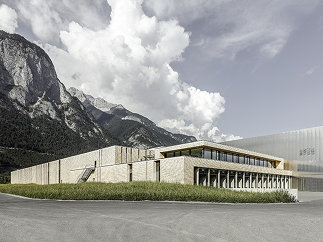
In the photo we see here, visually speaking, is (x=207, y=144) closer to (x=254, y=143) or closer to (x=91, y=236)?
(x=254, y=143)

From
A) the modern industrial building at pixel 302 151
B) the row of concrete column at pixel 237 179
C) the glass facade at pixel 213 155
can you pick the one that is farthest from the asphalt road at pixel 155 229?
the modern industrial building at pixel 302 151

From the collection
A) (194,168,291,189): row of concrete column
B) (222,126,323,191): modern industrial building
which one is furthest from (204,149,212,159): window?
(222,126,323,191): modern industrial building

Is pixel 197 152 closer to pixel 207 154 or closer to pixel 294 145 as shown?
pixel 207 154

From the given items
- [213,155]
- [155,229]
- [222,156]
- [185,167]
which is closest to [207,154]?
[213,155]

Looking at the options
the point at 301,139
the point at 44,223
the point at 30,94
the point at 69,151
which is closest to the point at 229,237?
the point at 44,223

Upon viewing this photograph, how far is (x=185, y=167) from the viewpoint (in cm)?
3312

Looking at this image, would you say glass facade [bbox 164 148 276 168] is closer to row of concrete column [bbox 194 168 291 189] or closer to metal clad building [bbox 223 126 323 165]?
row of concrete column [bbox 194 168 291 189]

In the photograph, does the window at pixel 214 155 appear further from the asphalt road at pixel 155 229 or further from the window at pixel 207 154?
the asphalt road at pixel 155 229

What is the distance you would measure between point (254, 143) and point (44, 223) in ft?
192

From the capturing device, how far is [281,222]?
11.9 meters

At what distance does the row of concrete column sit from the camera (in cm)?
3631

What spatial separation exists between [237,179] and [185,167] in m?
14.0

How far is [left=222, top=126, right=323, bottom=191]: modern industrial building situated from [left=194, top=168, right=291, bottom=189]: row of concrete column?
3.62 meters

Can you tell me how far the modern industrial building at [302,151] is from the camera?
5197 centimetres
